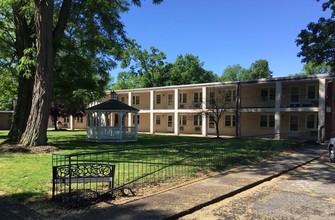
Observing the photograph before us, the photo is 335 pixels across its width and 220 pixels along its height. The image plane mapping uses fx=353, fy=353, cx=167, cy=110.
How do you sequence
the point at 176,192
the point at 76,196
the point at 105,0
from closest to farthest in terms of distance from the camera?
the point at 76,196 → the point at 176,192 → the point at 105,0

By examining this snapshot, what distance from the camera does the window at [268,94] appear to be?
108 feet

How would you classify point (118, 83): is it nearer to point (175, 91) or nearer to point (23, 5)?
point (175, 91)

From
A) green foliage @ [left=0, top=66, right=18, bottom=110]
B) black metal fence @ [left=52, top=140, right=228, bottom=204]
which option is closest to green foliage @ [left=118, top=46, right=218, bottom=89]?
green foliage @ [left=0, top=66, right=18, bottom=110]

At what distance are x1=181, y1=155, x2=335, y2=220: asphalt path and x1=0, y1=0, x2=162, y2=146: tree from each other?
12.3 meters

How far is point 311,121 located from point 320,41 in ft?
28.3

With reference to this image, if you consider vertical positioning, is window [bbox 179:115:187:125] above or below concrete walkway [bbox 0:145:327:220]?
above

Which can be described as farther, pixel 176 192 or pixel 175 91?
pixel 175 91

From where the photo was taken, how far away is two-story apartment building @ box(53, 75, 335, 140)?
93.3 ft

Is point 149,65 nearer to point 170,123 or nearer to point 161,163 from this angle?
point 170,123

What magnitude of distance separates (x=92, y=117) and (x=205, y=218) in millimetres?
21276

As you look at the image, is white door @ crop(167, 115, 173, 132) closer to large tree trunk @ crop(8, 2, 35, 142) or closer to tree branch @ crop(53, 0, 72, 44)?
large tree trunk @ crop(8, 2, 35, 142)

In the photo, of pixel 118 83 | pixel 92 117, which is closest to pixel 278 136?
pixel 92 117

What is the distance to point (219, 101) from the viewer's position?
34094 mm

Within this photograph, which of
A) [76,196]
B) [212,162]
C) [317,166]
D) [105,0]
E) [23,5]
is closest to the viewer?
[76,196]
